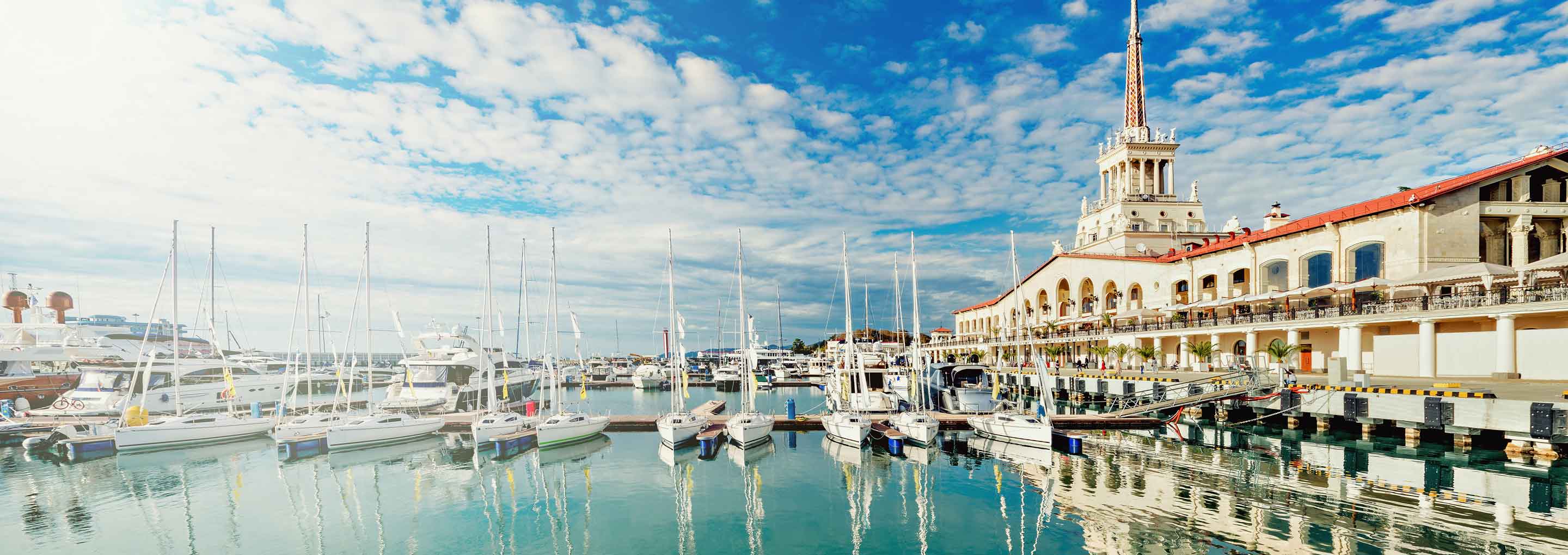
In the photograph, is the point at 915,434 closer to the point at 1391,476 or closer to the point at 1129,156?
the point at 1391,476

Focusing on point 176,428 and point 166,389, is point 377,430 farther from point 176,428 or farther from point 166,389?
point 166,389

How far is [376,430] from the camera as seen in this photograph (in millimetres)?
37688

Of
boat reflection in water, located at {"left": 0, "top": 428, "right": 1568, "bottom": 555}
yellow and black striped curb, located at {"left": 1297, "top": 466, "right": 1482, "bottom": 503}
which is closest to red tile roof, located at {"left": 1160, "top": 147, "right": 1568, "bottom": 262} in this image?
boat reflection in water, located at {"left": 0, "top": 428, "right": 1568, "bottom": 555}

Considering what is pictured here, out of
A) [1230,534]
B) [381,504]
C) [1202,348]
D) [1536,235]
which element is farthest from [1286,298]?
[381,504]

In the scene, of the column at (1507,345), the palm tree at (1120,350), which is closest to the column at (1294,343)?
the column at (1507,345)

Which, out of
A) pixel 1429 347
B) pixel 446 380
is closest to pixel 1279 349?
pixel 1429 347

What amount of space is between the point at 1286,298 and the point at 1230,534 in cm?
4171

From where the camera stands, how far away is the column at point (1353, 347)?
4106cm

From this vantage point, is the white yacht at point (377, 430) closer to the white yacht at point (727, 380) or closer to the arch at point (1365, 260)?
the white yacht at point (727, 380)

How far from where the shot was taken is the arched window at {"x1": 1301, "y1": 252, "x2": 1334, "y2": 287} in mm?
48812

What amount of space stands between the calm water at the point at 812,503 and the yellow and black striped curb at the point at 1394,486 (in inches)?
4.3

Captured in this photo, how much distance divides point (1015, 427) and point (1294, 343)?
92.2 ft

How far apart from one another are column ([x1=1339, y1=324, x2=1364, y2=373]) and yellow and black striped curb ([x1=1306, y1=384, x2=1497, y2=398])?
9.81 metres

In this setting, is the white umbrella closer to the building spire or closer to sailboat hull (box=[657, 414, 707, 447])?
sailboat hull (box=[657, 414, 707, 447])
